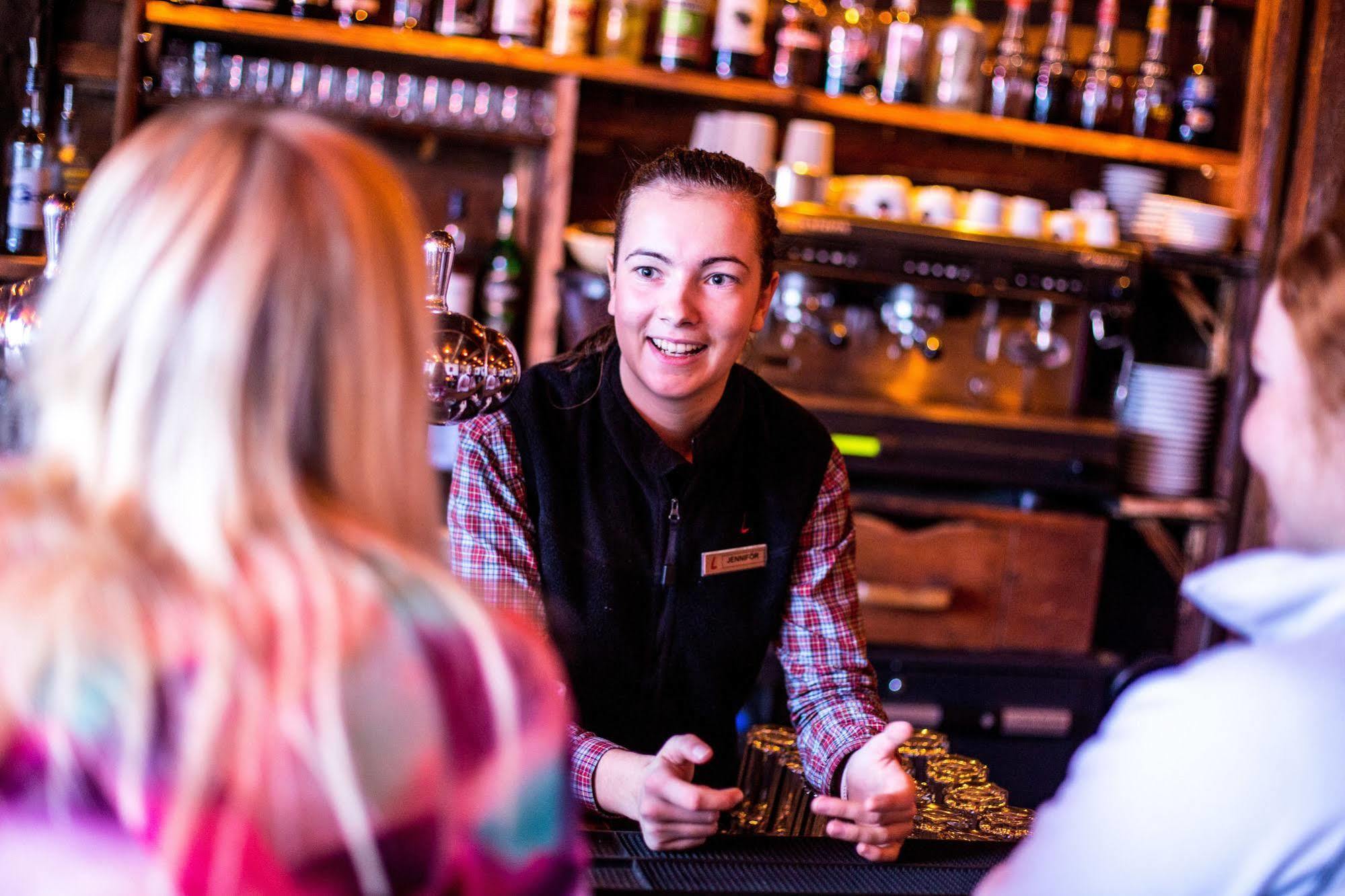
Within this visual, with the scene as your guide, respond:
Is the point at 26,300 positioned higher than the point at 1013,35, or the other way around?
the point at 1013,35

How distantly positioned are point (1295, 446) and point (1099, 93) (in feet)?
9.59

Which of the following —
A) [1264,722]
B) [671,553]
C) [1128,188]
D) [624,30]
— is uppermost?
[624,30]

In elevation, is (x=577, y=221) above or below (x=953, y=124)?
below

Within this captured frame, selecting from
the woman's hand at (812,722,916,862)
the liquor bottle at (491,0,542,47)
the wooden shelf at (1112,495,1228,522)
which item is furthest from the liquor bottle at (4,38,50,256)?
the wooden shelf at (1112,495,1228,522)

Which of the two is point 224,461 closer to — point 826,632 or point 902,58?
point 826,632

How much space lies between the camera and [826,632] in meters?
1.78

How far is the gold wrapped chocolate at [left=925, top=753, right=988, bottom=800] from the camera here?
1.58 m

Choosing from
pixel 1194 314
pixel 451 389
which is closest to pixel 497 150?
pixel 1194 314

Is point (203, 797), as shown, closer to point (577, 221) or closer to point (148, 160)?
point (148, 160)

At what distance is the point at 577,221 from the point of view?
3557mm

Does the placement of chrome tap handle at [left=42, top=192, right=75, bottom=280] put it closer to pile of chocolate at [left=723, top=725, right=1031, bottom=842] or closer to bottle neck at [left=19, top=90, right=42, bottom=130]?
pile of chocolate at [left=723, top=725, right=1031, bottom=842]

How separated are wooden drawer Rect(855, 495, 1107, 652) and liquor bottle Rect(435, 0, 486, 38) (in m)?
1.37

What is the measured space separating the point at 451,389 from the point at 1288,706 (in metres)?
0.81

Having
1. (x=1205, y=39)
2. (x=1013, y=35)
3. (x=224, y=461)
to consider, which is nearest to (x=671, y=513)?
(x=224, y=461)
